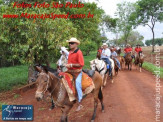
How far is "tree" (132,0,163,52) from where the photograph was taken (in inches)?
1345

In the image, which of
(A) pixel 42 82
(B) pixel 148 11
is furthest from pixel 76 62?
(B) pixel 148 11

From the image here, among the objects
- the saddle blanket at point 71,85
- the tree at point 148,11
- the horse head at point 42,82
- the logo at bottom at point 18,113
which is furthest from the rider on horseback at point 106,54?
the tree at point 148,11

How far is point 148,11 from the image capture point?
116 feet

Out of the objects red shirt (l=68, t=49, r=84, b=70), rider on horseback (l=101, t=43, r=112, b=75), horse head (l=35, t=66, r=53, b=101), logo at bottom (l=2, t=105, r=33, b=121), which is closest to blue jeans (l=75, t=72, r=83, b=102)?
red shirt (l=68, t=49, r=84, b=70)

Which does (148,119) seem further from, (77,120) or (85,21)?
(85,21)

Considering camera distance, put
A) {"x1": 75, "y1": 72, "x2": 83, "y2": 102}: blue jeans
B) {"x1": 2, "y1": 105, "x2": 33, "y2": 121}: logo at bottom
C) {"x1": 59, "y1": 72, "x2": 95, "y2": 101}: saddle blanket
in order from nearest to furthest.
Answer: {"x1": 59, "y1": 72, "x2": 95, "y2": 101}: saddle blanket, {"x1": 75, "y1": 72, "x2": 83, "y2": 102}: blue jeans, {"x1": 2, "y1": 105, "x2": 33, "y2": 121}: logo at bottom

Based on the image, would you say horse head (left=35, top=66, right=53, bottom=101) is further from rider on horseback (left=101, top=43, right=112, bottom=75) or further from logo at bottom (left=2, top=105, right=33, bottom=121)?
rider on horseback (left=101, top=43, right=112, bottom=75)

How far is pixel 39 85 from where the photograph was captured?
13.6ft

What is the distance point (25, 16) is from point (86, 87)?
17.3 ft

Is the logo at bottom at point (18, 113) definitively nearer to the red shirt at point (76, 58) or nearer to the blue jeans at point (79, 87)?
the blue jeans at point (79, 87)

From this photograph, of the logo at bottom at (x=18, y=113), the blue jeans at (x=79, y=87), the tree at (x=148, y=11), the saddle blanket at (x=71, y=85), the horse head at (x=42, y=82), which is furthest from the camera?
the tree at (x=148, y=11)

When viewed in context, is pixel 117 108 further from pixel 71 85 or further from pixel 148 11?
pixel 148 11

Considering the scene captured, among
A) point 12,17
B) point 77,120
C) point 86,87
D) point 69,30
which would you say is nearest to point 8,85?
point 12,17

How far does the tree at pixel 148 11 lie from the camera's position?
3416cm
